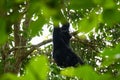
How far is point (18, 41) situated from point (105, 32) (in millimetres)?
1421

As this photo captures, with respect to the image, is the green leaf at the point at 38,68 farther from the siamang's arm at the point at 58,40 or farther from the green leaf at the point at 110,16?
the siamang's arm at the point at 58,40

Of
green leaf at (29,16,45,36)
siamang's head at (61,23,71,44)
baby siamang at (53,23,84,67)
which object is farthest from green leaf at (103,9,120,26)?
siamang's head at (61,23,71,44)

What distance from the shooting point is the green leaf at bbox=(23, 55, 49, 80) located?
2.36ft

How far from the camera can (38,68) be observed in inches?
28.2

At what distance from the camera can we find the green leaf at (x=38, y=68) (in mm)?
719

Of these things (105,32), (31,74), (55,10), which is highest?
(105,32)

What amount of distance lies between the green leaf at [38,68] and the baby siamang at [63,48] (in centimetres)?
303

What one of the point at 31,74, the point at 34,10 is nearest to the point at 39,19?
the point at 34,10

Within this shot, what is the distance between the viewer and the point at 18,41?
18.6 ft

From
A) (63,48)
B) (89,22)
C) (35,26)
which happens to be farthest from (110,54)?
(63,48)

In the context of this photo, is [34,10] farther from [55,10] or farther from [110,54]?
[110,54]

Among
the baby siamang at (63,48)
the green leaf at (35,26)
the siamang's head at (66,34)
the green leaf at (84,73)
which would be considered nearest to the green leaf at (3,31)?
the green leaf at (35,26)

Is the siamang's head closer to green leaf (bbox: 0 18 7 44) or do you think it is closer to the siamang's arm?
the siamang's arm

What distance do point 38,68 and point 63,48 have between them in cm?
313
